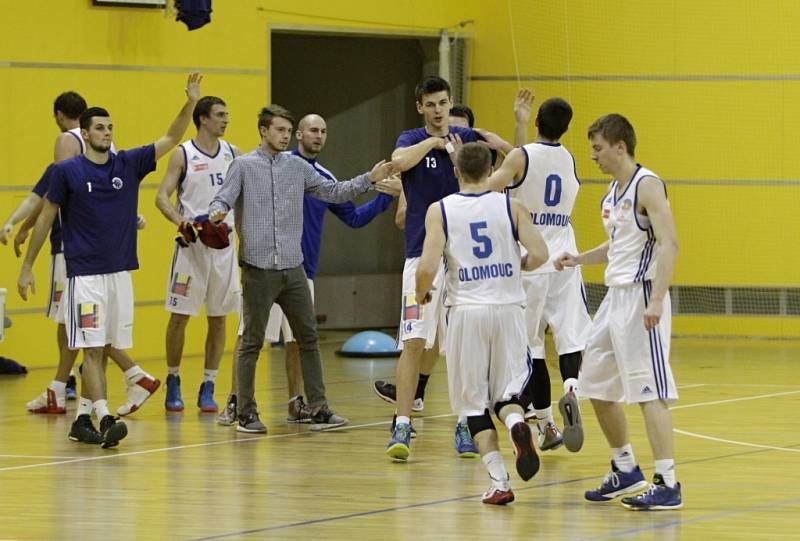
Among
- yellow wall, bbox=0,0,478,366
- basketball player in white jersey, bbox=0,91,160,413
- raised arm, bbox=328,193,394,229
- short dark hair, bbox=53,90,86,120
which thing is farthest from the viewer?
yellow wall, bbox=0,0,478,366

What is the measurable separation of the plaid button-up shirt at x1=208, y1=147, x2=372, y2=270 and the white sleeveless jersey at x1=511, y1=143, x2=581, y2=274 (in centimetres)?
125

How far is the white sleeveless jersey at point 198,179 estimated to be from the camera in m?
11.1

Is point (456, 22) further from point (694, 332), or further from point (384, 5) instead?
point (694, 332)

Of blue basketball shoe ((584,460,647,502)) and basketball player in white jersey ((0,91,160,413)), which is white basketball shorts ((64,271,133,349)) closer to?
basketball player in white jersey ((0,91,160,413))

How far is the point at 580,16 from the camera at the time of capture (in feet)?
53.6

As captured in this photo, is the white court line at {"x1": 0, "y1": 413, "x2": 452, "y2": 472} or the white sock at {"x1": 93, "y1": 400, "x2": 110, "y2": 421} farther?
the white sock at {"x1": 93, "y1": 400, "x2": 110, "y2": 421}

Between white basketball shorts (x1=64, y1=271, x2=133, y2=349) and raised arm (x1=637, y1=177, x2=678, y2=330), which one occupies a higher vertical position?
raised arm (x1=637, y1=177, x2=678, y2=330)

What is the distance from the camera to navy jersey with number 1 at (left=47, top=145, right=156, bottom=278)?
9438 millimetres

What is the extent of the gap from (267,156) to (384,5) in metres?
6.64

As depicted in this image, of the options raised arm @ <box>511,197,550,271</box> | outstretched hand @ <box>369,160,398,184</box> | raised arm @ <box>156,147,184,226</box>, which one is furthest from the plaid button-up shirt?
raised arm @ <box>511,197,550,271</box>

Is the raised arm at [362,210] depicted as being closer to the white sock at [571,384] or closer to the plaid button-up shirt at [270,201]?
the plaid button-up shirt at [270,201]

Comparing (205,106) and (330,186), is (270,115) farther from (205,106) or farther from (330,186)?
(205,106)

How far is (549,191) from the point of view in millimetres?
9094

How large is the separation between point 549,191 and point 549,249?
0.34m
